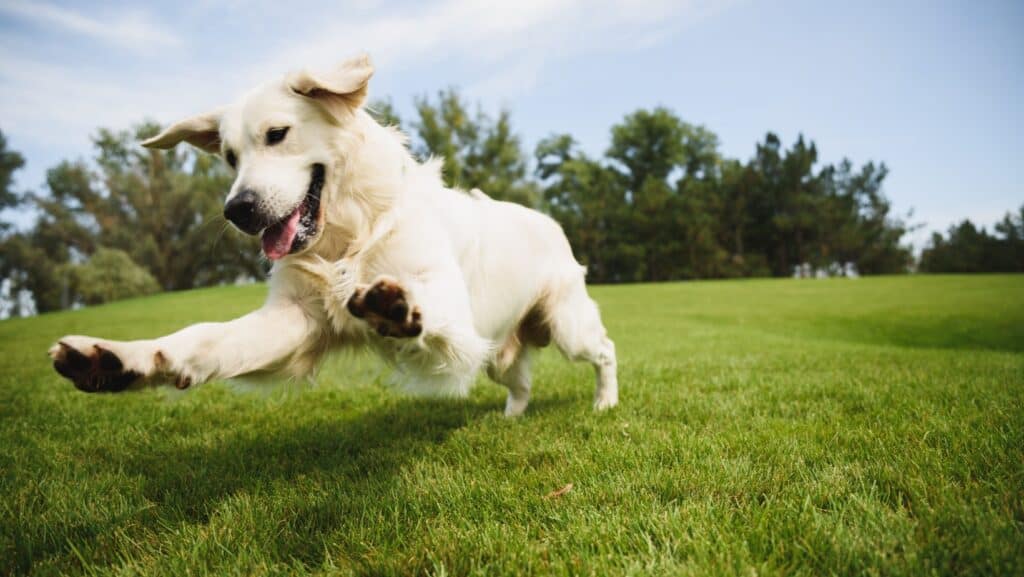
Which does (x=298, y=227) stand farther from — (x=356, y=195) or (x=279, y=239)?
(x=356, y=195)

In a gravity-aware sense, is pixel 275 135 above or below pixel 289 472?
above

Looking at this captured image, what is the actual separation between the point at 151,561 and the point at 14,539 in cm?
73

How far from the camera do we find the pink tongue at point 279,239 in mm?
2725

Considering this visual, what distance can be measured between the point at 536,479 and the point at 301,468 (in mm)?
1382

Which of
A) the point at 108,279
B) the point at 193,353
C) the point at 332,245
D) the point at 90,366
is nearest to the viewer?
the point at 90,366

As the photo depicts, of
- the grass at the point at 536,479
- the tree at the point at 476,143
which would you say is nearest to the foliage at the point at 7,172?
the tree at the point at 476,143

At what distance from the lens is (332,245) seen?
2.96 m

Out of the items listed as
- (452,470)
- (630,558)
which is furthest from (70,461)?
(630,558)

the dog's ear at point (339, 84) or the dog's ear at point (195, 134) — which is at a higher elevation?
the dog's ear at point (339, 84)

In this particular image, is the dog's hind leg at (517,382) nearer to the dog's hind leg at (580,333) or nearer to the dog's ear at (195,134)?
the dog's hind leg at (580,333)

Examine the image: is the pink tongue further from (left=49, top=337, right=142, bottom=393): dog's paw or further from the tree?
the tree

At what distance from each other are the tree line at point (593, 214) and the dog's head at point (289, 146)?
36.9 m

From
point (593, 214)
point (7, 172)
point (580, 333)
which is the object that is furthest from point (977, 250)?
point (7, 172)

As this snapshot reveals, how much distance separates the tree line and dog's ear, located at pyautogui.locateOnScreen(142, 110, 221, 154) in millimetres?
36177
